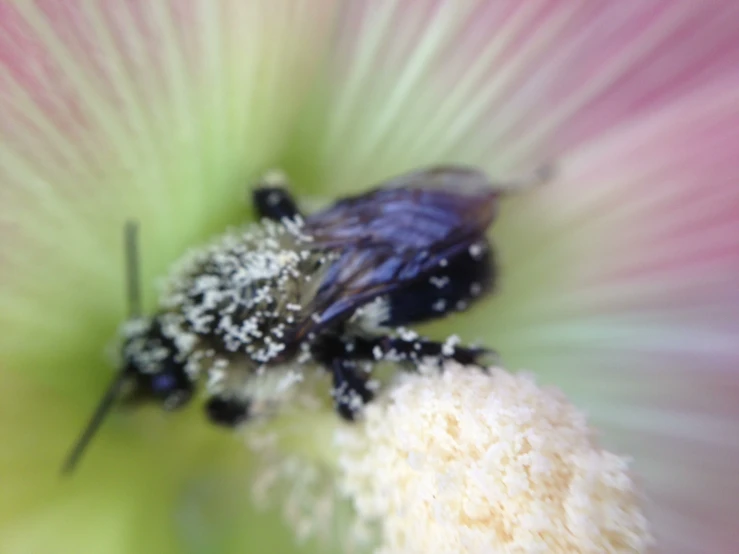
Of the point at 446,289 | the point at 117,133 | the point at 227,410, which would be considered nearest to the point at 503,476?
the point at 446,289

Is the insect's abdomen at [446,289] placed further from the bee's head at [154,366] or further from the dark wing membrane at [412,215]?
the bee's head at [154,366]

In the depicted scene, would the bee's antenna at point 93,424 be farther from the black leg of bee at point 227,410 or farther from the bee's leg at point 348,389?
the bee's leg at point 348,389

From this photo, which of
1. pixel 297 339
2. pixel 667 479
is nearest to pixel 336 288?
pixel 297 339

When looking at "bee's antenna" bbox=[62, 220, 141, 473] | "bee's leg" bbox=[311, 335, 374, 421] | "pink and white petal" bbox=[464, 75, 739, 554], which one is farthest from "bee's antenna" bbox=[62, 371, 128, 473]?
"pink and white petal" bbox=[464, 75, 739, 554]

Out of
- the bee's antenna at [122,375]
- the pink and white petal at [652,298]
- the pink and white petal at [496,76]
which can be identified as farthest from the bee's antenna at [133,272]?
the pink and white petal at [652,298]

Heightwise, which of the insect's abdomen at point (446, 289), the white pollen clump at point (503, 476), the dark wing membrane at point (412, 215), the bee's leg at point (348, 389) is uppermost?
the dark wing membrane at point (412, 215)

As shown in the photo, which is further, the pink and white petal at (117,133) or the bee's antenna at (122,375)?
the bee's antenna at (122,375)

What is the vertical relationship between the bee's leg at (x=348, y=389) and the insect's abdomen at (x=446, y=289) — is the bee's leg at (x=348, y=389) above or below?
below

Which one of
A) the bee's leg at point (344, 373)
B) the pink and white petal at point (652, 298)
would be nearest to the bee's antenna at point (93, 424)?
the bee's leg at point (344, 373)

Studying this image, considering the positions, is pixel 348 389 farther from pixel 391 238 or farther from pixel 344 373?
pixel 391 238
